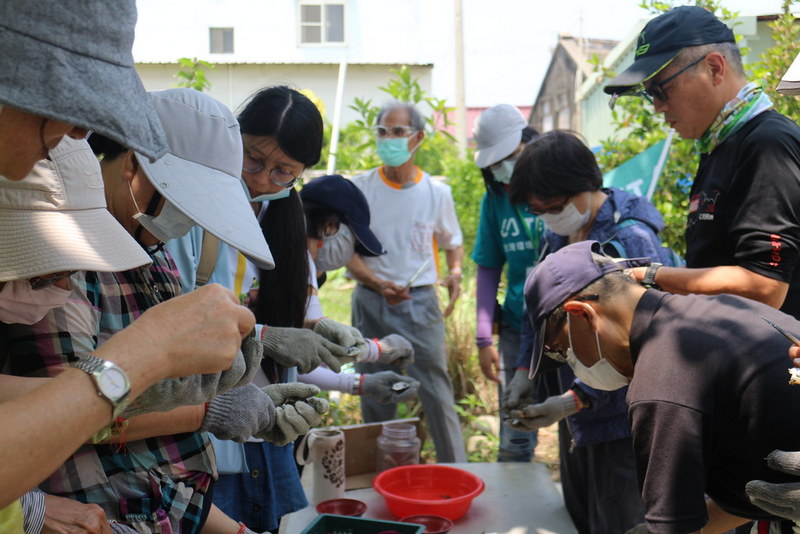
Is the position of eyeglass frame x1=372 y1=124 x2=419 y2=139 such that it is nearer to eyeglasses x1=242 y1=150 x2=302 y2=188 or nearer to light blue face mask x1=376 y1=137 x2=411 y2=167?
light blue face mask x1=376 y1=137 x2=411 y2=167

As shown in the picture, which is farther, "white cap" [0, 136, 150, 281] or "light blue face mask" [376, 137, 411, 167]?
"light blue face mask" [376, 137, 411, 167]

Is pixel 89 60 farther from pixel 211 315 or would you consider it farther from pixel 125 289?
pixel 125 289

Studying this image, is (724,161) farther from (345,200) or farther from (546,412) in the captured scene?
(345,200)

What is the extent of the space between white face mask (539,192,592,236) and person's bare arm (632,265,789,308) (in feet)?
1.81

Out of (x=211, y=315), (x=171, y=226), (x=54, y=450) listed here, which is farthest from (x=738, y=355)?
(x=54, y=450)

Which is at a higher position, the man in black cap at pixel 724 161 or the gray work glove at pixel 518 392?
the man in black cap at pixel 724 161

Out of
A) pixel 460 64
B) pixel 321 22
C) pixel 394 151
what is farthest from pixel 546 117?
pixel 394 151

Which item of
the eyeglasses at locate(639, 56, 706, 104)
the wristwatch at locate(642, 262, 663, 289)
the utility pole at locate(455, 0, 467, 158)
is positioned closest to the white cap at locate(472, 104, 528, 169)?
the eyeglasses at locate(639, 56, 706, 104)

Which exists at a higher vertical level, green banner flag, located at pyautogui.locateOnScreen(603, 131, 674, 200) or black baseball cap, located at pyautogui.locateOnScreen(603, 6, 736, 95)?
black baseball cap, located at pyautogui.locateOnScreen(603, 6, 736, 95)

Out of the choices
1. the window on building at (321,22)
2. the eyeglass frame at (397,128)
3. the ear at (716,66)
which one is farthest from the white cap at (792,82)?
the window on building at (321,22)

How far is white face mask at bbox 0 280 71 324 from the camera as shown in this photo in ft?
4.08

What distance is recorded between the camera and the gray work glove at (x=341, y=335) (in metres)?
2.62

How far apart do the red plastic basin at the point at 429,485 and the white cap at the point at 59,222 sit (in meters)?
1.51

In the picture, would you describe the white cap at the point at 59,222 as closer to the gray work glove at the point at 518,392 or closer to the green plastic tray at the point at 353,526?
the green plastic tray at the point at 353,526
